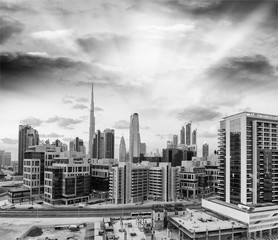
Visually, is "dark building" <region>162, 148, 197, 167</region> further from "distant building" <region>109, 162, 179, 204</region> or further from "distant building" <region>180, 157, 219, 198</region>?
"distant building" <region>109, 162, 179, 204</region>

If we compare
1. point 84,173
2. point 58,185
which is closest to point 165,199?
point 84,173

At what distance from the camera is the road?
8262cm

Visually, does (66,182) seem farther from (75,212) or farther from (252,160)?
(252,160)

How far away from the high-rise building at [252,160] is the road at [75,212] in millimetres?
27895

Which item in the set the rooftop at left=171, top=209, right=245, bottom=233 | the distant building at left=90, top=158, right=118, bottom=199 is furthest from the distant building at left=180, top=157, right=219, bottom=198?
the rooftop at left=171, top=209, right=245, bottom=233

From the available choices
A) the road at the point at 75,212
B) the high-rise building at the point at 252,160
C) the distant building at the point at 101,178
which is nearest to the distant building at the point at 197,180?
the road at the point at 75,212

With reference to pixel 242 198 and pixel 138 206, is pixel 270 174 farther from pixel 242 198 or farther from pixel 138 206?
pixel 138 206

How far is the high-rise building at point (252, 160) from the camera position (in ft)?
249

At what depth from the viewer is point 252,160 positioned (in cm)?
7675

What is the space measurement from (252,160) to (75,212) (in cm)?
4919

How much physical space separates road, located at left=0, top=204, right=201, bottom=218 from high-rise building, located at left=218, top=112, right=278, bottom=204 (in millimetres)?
27895

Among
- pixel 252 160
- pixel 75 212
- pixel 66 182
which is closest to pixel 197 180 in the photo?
pixel 252 160

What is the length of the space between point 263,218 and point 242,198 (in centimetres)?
1027

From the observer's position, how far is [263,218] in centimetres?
6588
